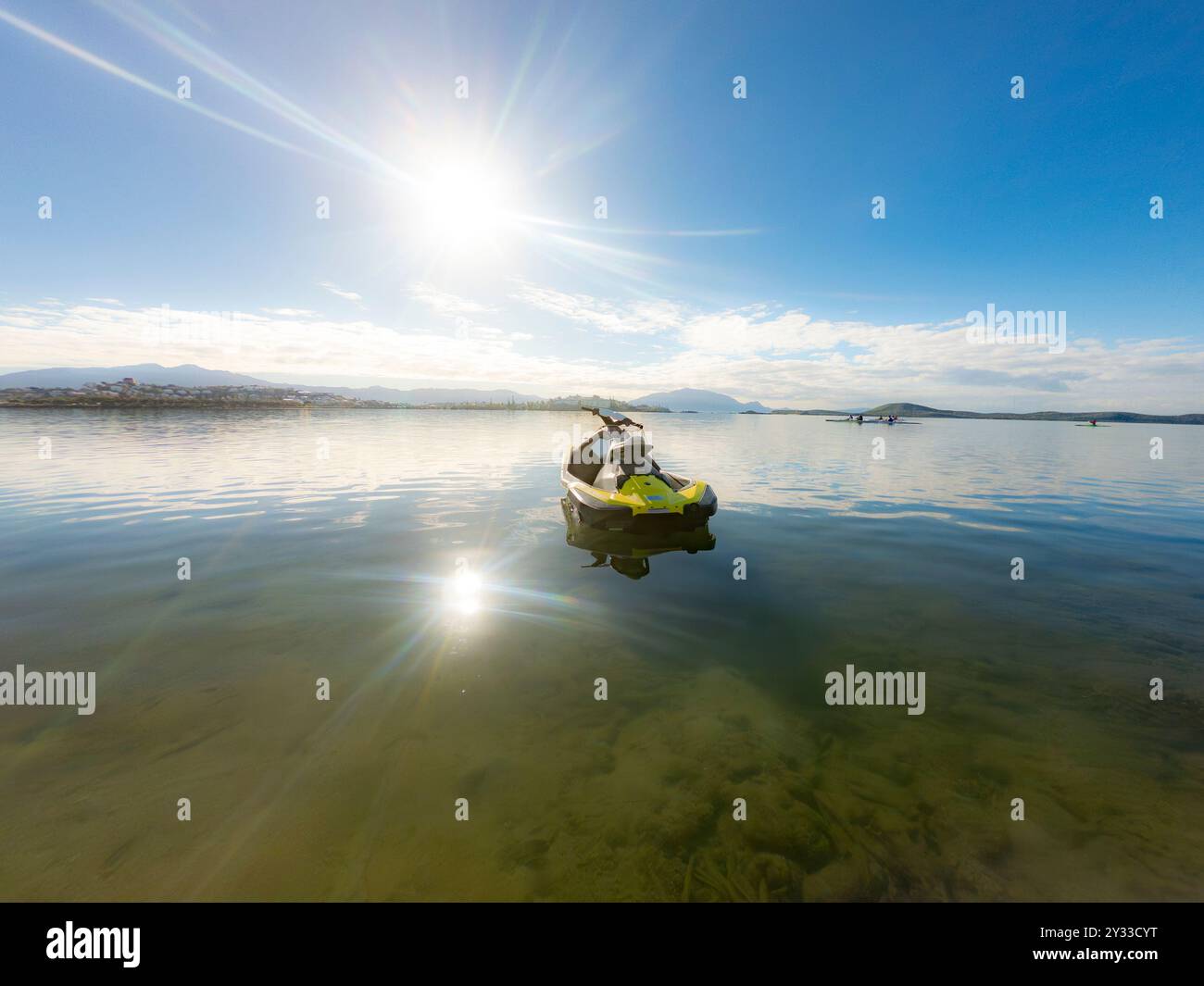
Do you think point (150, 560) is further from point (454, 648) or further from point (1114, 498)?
point (1114, 498)

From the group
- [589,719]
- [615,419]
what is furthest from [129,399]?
[589,719]

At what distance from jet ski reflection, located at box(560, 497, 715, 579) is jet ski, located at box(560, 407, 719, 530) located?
35 centimetres

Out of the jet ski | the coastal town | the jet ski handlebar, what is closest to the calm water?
the jet ski

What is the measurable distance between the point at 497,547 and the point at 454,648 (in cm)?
503

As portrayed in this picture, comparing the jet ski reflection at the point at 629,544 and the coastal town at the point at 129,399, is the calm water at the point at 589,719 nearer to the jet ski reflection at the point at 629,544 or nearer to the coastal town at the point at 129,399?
the jet ski reflection at the point at 629,544

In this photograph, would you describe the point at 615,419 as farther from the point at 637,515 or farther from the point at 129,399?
the point at 129,399

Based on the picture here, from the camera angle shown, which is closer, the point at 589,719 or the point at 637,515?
the point at 589,719

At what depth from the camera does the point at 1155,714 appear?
18.3 ft

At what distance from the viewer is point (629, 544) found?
511 inches

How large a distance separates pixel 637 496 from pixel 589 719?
7716mm

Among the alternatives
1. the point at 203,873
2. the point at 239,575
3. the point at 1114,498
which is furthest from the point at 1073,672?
the point at 1114,498

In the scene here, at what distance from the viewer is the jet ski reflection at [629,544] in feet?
36.6

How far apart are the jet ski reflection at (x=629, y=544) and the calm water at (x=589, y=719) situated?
829 mm

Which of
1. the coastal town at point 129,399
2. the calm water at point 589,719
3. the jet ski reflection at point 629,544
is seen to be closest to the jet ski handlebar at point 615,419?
the jet ski reflection at point 629,544
